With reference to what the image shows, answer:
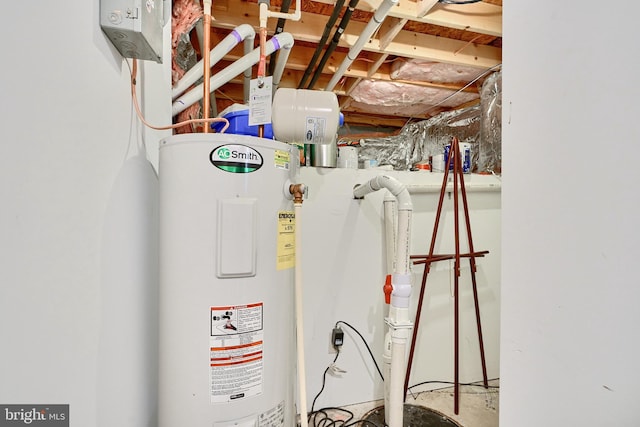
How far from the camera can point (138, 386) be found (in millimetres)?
952

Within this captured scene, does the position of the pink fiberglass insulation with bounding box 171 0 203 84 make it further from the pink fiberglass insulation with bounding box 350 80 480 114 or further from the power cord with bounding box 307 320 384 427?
the power cord with bounding box 307 320 384 427

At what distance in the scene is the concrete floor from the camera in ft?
5.65

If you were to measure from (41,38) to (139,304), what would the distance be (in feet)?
2.49

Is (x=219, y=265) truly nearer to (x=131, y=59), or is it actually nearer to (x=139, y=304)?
(x=139, y=304)

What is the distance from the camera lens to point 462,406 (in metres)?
1.86

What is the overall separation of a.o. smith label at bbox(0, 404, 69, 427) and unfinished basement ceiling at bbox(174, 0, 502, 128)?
1.46 metres

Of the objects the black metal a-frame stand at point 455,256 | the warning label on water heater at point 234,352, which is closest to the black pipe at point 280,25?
the black metal a-frame stand at point 455,256

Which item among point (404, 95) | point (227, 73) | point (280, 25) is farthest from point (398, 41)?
point (227, 73)

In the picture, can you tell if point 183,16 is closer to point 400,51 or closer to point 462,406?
point 400,51

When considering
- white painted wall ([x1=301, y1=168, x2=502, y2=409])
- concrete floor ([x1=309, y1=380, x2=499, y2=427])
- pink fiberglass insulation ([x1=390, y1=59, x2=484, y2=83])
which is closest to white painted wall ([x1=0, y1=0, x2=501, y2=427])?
white painted wall ([x1=301, y1=168, x2=502, y2=409])

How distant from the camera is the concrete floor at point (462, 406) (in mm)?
1722

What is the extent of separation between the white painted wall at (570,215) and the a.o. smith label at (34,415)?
3.41 feet

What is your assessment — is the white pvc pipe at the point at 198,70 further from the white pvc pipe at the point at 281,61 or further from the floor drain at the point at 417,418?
the floor drain at the point at 417,418

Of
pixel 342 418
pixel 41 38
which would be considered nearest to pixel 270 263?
pixel 41 38
